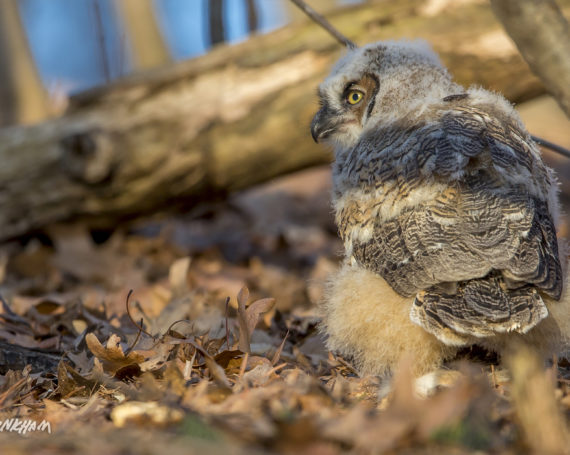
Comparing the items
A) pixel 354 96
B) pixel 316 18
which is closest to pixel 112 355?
pixel 354 96

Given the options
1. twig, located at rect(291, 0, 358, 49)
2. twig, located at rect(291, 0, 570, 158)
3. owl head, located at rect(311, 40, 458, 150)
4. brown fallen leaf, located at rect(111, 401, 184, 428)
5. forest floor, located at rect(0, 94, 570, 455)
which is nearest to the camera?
forest floor, located at rect(0, 94, 570, 455)

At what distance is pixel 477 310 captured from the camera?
9.94 ft

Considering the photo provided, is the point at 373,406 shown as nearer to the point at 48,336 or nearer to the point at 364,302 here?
the point at 364,302

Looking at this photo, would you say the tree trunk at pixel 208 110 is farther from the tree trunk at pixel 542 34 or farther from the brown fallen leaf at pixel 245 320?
the brown fallen leaf at pixel 245 320

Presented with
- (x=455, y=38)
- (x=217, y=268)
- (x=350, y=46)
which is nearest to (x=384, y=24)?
(x=455, y=38)

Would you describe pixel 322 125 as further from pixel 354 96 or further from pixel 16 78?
pixel 16 78

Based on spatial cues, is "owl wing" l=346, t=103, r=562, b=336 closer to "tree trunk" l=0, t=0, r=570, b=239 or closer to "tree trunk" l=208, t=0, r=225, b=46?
"tree trunk" l=208, t=0, r=225, b=46

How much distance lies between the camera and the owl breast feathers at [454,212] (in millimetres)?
3084

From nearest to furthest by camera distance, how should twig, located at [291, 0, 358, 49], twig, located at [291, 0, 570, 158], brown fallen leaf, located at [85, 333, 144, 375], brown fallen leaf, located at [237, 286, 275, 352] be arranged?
1. brown fallen leaf, located at [85, 333, 144, 375]
2. brown fallen leaf, located at [237, 286, 275, 352]
3. twig, located at [291, 0, 570, 158]
4. twig, located at [291, 0, 358, 49]

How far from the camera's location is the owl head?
4188mm

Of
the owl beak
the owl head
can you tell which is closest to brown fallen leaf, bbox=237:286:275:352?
the owl head

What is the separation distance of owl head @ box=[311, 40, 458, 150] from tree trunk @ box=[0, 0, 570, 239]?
223cm

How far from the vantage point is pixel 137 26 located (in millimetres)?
16172

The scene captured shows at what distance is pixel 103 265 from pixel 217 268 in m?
1.29
